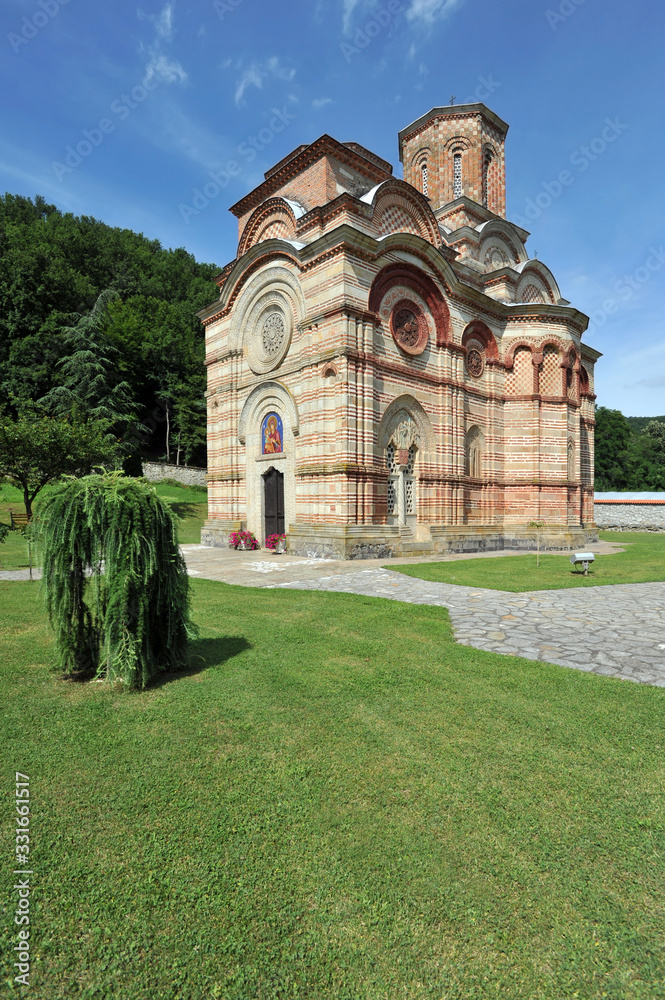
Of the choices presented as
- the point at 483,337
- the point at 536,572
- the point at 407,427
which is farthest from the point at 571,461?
the point at 536,572

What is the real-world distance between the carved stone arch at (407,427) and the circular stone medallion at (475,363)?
4.39 m

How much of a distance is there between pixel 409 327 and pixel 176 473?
89.6 feet

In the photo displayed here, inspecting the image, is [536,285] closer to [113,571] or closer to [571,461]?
[571,461]

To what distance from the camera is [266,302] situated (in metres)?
18.8

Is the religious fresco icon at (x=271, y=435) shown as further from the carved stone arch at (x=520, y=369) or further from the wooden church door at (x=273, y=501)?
the carved stone arch at (x=520, y=369)

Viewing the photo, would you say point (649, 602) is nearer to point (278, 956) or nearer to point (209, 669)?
point (209, 669)

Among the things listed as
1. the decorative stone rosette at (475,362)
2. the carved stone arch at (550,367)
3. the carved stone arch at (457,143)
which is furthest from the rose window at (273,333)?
the carved stone arch at (457,143)

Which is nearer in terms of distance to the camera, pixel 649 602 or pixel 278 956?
pixel 278 956

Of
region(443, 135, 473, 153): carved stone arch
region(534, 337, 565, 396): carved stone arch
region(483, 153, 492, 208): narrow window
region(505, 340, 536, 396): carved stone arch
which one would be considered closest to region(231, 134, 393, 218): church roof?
region(443, 135, 473, 153): carved stone arch

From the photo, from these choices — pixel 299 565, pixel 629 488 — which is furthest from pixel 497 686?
pixel 629 488

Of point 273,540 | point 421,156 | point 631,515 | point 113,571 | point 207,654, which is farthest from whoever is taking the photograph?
point 631,515

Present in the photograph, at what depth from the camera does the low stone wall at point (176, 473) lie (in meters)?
39.0

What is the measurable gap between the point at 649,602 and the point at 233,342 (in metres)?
17.4

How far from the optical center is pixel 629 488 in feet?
190
